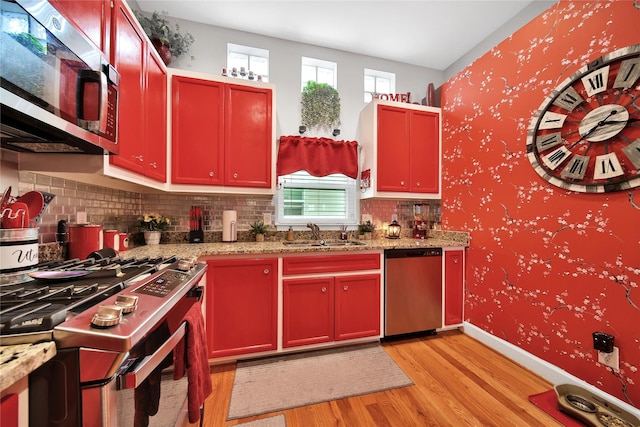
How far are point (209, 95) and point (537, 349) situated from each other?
3.49m

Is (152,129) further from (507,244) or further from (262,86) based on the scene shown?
(507,244)

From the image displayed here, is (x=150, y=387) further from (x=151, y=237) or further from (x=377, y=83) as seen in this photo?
(x=377, y=83)

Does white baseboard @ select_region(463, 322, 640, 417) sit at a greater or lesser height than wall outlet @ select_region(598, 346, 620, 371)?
lesser

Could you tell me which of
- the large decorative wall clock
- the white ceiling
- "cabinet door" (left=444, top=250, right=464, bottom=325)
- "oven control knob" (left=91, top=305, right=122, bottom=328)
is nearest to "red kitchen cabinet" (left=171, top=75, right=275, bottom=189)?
the white ceiling

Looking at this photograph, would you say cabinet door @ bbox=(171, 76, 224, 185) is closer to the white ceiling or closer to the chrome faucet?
the white ceiling

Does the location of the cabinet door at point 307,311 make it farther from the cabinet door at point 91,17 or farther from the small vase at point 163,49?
the small vase at point 163,49

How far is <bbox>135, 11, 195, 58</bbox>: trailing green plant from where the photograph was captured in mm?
2195

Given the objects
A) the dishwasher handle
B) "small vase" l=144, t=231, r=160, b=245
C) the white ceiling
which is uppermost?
the white ceiling

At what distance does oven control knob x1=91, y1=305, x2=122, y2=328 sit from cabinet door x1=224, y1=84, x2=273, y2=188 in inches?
70.0

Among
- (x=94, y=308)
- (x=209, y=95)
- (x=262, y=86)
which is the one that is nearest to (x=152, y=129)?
(x=209, y=95)

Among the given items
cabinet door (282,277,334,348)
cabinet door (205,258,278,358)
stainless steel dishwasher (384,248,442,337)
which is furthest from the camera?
stainless steel dishwasher (384,248,442,337)

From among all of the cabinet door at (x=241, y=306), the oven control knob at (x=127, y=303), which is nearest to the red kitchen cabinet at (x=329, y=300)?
the cabinet door at (x=241, y=306)

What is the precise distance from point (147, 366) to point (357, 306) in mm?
1833

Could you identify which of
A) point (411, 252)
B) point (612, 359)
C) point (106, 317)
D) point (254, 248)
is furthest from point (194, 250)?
point (612, 359)
